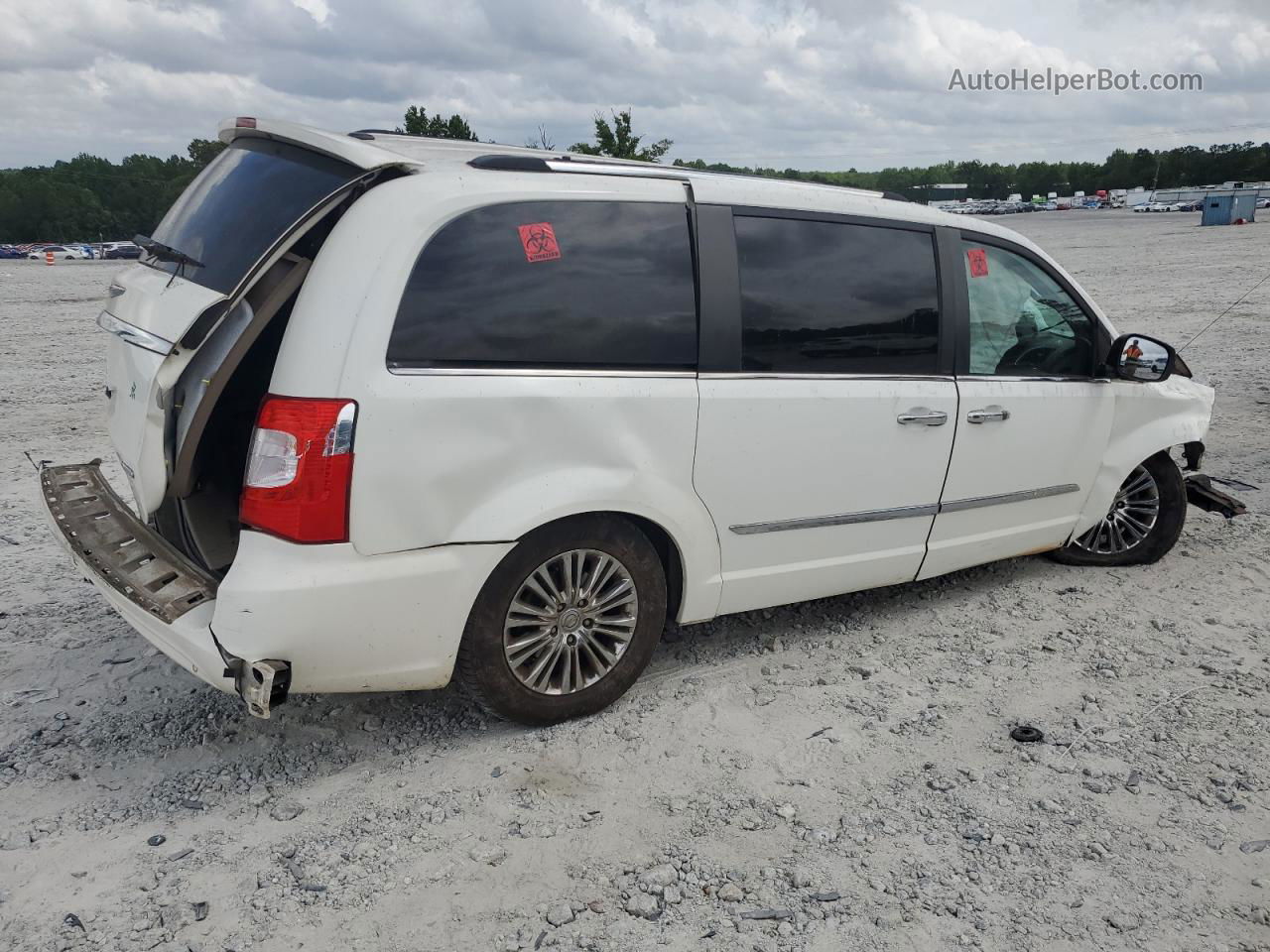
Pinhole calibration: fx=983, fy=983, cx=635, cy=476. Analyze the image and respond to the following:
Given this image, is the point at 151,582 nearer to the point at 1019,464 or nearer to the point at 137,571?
the point at 137,571

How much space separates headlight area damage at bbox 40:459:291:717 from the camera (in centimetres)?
288

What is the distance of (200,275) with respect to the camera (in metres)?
3.36

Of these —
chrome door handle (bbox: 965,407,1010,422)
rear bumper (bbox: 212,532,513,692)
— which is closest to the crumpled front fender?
chrome door handle (bbox: 965,407,1010,422)

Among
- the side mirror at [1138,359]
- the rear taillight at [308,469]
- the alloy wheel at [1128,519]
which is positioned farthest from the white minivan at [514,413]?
the alloy wheel at [1128,519]

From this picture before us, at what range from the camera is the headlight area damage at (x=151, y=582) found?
2875 mm

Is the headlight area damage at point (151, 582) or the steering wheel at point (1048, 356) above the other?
the steering wheel at point (1048, 356)

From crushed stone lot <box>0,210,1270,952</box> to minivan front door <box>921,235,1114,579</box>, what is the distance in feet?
1.38

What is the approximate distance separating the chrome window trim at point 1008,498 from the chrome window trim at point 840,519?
109 mm

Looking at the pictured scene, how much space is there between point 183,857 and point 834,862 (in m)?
1.88

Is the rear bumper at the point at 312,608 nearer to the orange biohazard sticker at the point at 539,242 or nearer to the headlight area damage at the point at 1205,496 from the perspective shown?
the orange biohazard sticker at the point at 539,242

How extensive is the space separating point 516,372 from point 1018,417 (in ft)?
8.06

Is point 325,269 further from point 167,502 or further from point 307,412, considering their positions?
point 167,502

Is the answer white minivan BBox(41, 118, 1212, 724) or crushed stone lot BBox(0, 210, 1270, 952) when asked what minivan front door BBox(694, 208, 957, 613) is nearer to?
white minivan BBox(41, 118, 1212, 724)

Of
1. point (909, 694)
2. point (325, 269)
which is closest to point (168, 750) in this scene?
point (325, 269)
